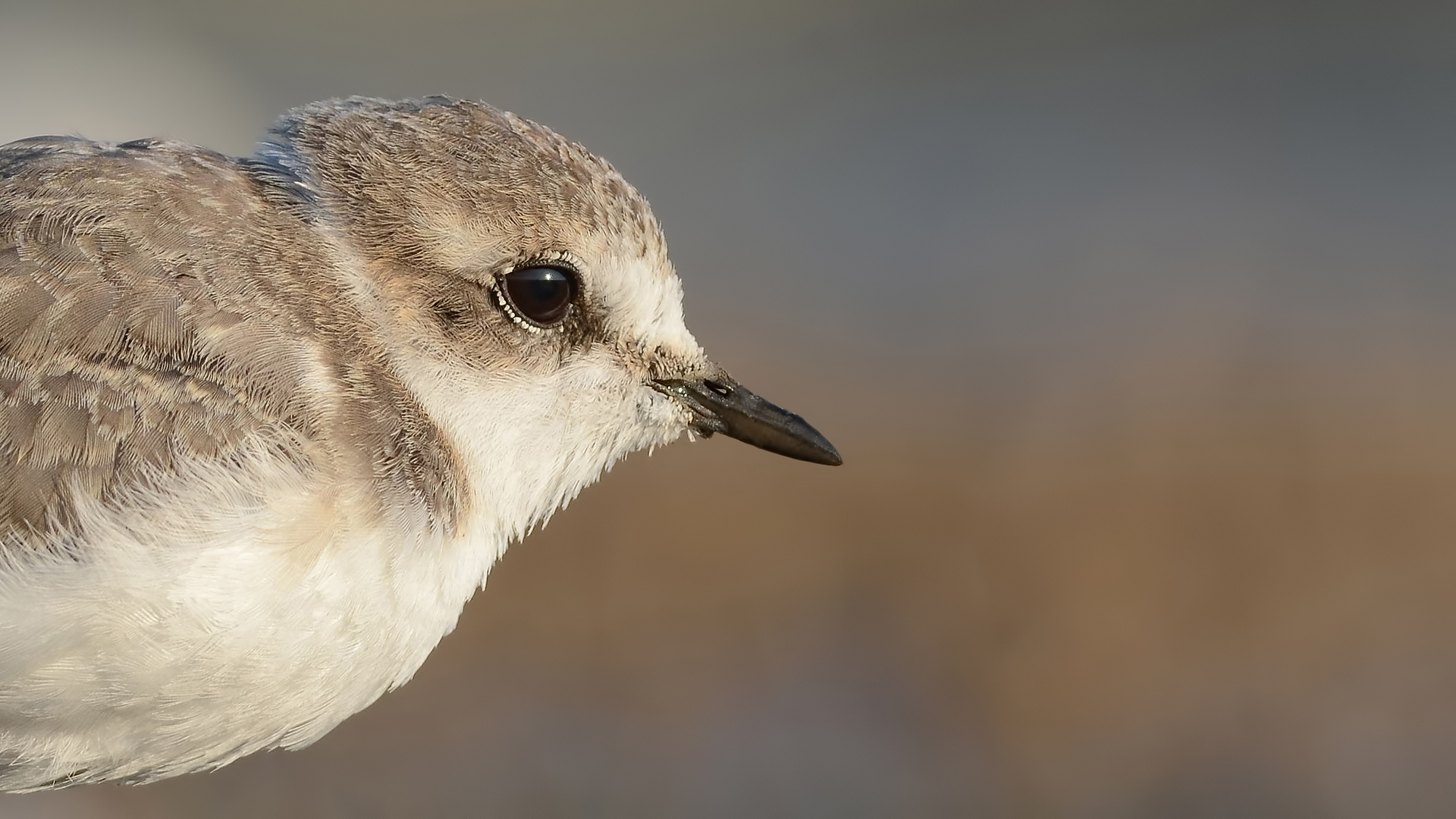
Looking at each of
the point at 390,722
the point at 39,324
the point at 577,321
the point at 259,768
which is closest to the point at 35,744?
the point at 39,324

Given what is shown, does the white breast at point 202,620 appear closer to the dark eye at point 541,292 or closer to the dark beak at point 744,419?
the dark eye at point 541,292

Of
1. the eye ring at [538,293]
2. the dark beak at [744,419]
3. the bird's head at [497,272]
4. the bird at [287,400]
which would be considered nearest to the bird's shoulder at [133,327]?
the bird at [287,400]

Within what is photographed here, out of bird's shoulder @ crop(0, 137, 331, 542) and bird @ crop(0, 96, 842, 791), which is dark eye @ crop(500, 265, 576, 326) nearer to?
bird @ crop(0, 96, 842, 791)

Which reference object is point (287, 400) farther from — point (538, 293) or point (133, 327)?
point (538, 293)

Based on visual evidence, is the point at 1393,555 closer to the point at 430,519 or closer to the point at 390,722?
the point at 390,722

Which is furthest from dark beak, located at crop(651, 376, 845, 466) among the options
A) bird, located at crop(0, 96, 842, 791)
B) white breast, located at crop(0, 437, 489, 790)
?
white breast, located at crop(0, 437, 489, 790)

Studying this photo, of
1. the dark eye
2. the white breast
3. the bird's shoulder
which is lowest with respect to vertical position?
the white breast

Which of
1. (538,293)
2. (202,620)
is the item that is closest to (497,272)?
(538,293)
